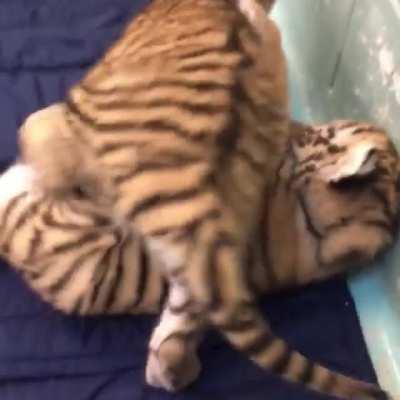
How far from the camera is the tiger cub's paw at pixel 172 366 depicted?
116 cm

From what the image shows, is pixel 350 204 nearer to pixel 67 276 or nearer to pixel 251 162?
pixel 251 162

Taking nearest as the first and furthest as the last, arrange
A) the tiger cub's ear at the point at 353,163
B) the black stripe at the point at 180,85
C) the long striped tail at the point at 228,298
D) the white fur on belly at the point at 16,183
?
the long striped tail at the point at 228,298, the black stripe at the point at 180,85, the tiger cub's ear at the point at 353,163, the white fur on belly at the point at 16,183

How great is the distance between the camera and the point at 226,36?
1.15m

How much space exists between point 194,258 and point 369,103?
0.51 metres

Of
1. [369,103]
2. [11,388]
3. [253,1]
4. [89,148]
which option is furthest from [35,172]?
[369,103]

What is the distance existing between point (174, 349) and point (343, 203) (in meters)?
0.33

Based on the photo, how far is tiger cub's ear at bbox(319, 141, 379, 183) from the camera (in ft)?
3.89

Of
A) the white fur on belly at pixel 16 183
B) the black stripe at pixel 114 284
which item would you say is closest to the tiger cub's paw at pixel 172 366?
the black stripe at pixel 114 284

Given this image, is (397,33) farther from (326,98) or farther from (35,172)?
(35,172)

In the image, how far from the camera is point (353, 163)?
3.93ft

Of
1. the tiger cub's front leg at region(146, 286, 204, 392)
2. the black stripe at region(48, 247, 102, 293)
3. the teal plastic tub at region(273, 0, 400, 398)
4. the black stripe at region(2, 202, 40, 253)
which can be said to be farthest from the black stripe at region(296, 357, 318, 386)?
the black stripe at region(2, 202, 40, 253)

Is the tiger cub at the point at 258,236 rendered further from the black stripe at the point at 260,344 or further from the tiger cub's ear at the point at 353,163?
the black stripe at the point at 260,344

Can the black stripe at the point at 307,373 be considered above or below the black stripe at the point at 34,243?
below

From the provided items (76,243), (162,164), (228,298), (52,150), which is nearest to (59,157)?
(52,150)
